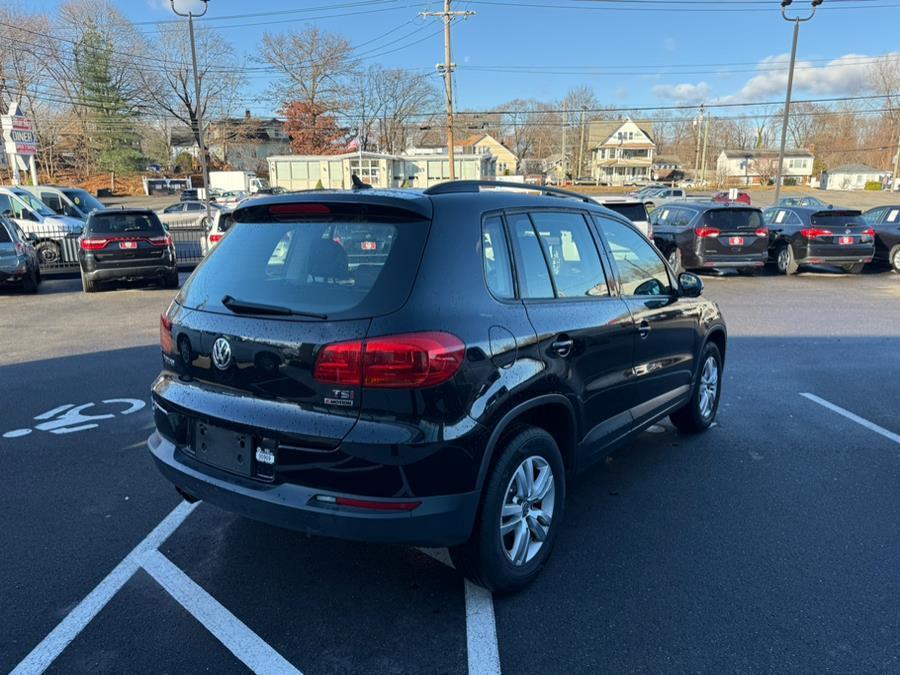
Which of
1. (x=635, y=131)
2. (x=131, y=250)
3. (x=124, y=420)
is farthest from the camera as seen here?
(x=635, y=131)

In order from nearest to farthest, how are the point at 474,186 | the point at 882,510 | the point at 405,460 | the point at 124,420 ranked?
the point at 405,460 < the point at 474,186 < the point at 882,510 < the point at 124,420

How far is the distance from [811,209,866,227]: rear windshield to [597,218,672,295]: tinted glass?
13569 millimetres

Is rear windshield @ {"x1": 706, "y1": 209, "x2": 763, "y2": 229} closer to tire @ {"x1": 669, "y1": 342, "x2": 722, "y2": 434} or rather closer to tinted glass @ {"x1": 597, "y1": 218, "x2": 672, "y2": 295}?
tire @ {"x1": 669, "y1": 342, "x2": 722, "y2": 434}

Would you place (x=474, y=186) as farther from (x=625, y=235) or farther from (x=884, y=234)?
(x=884, y=234)

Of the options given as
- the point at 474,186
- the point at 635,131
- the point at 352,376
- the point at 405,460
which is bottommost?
the point at 405,460

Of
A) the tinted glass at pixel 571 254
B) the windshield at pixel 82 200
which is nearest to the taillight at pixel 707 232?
the tinted glass at pixel 571 254

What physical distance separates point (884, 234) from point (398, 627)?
1824 cm

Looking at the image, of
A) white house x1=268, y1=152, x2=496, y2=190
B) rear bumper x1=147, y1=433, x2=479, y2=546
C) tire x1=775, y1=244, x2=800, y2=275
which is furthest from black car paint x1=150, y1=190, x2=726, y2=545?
white house x1=268, y1=152, x2=496, y2=190

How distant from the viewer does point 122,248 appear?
496 inches

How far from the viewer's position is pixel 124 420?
5273 millimetres

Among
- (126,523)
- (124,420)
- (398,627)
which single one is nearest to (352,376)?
(398,627)

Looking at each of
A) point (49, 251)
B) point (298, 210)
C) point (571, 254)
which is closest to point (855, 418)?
point (571, 254)

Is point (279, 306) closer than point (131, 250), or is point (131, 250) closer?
point (279, 306)

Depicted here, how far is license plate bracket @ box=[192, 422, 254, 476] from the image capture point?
264cm
